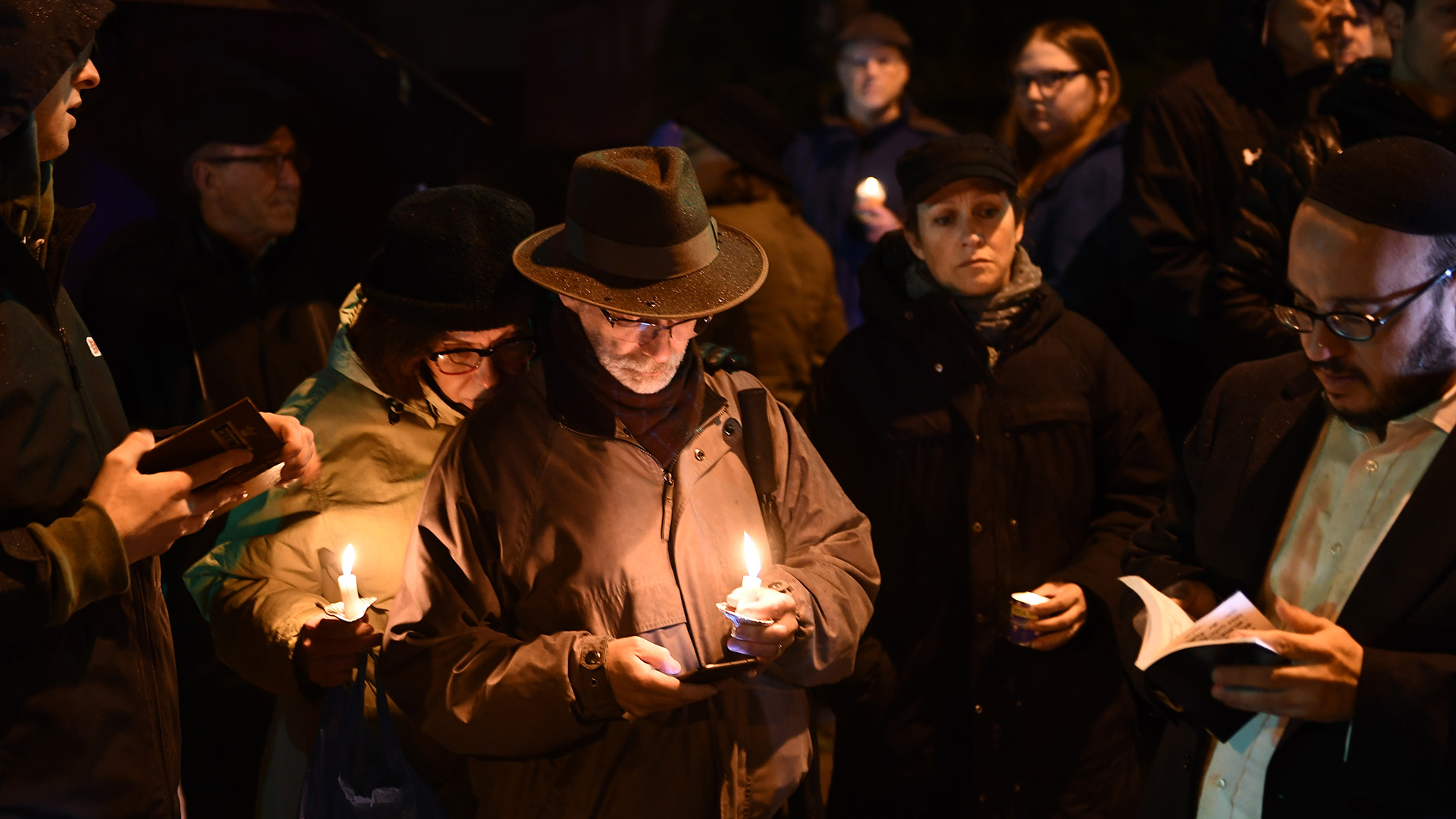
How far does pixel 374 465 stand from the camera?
3.01m

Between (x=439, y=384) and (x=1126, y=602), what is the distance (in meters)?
1.69

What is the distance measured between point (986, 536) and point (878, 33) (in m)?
3.74

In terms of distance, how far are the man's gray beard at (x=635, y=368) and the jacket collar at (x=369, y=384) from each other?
1.98ft

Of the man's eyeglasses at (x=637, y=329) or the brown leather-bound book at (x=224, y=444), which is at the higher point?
the man's eyeglasses at (x=637, y=329)

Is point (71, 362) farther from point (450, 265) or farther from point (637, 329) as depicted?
point (637, 329)

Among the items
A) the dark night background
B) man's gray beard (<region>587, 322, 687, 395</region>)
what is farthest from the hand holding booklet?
the dark night background

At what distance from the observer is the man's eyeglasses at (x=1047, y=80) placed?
5.08 meters

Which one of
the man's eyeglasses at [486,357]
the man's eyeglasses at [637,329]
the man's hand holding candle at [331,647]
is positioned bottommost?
the man's hand holding candle at [331,647]

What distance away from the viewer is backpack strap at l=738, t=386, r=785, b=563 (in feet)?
8.97

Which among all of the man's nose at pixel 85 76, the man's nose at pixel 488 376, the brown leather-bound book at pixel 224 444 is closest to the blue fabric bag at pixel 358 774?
the brown leather-bound book at pixel 224 444

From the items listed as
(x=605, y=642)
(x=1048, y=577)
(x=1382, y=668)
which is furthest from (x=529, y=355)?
(x=1382, y=668)

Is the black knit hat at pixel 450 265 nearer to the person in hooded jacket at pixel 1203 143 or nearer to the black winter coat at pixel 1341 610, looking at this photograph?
→ the black winter coat at pixel 1341 610

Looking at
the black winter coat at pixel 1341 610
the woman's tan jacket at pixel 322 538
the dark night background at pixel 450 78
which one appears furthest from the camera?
the dark night background at pixel 450 78

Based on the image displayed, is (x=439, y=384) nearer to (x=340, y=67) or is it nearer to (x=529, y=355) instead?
(x=529, y=355)
